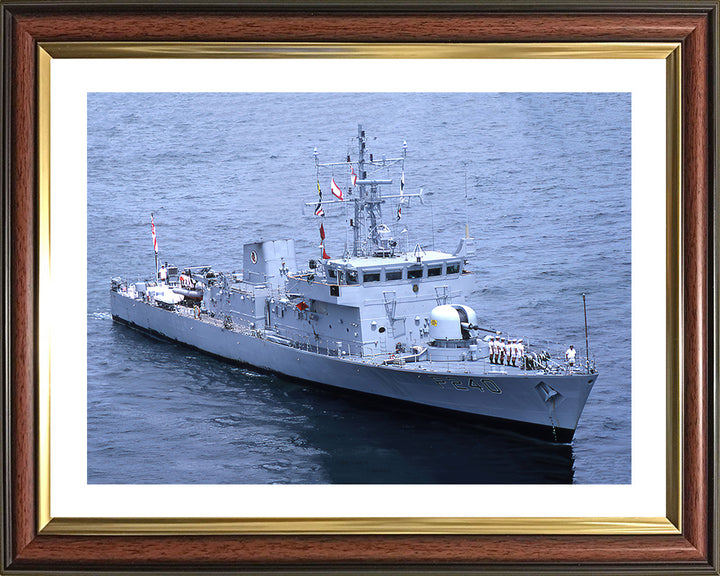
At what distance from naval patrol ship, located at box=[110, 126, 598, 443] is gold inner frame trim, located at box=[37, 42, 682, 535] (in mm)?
1874

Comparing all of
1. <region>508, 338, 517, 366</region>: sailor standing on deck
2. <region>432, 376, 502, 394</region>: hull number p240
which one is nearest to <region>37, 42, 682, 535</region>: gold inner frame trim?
<region>508, 338, 517, 366</region>: sailor standing on deck

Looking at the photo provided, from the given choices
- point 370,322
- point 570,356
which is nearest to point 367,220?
point 370,322

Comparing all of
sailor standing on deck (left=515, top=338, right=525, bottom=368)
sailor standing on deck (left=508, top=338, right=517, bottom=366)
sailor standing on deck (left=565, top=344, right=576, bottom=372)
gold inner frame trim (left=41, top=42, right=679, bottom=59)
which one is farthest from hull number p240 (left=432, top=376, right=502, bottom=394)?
gold inner frame trim (left=41, top=42, right=679, bottom=59)

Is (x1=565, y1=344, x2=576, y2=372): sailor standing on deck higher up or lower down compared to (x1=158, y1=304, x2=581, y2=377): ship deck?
higher up

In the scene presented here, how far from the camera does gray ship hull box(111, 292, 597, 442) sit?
10.9 meters

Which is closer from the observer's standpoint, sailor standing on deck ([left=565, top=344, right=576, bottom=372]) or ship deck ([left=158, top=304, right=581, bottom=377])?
sailor standing on deck ([left=565, top=344, right=576, bottom=372])

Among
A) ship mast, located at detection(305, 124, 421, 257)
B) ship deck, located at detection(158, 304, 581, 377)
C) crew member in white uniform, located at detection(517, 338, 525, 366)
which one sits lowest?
ship deck, located at detection(158, 304, 581, 377)

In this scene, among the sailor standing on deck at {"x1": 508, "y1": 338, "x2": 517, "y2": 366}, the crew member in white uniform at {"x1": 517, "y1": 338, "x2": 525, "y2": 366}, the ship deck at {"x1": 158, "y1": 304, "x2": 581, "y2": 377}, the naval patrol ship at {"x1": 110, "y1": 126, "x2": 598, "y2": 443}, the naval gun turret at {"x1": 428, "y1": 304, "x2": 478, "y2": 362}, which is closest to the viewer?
the naval patrol ship at {"x1": 110, "y1": 126, "x2": 598, "y2": 443}

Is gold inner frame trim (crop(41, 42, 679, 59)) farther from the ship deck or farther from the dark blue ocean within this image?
the ship deck

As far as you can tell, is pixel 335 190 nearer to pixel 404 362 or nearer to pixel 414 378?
pixel 414 378

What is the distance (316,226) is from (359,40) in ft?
16.1

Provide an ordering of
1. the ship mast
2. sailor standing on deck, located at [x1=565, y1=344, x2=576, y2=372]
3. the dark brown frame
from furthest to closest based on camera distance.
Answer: the ship mast < sailor standing on deck, located at [x1=565, y1=344, x2=576, y2=372] < the dark brown frame

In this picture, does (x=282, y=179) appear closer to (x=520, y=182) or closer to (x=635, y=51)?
(x=520, y=182)

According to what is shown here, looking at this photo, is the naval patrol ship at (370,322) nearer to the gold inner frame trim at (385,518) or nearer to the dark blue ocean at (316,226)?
the dark blue ocean at (316,226)
